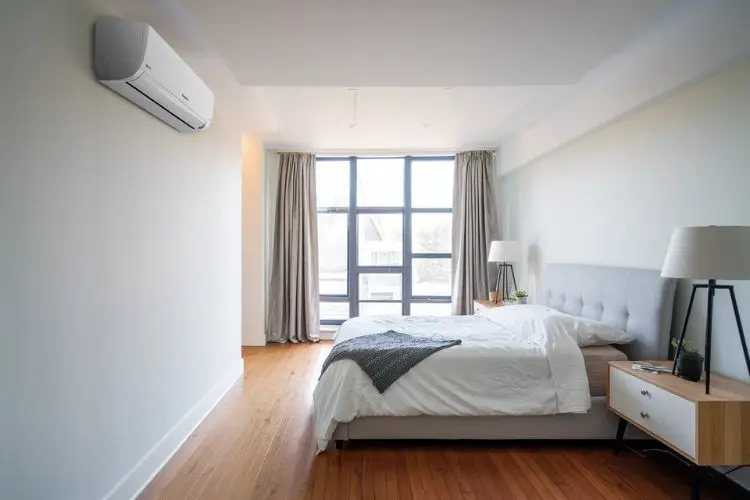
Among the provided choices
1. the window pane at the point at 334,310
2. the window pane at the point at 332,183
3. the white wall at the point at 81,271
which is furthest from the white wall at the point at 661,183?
the white wall at the point at 81,271

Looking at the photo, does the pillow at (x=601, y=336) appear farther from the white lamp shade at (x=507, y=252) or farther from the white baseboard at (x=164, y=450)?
the white baseboard at (x=164, y=450)

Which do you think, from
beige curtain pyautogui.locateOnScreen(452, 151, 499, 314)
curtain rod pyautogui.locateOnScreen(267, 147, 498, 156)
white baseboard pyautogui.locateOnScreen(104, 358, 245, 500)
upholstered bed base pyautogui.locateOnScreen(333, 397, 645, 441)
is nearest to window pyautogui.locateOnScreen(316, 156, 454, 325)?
curtain rod pyautogui.locateOnScreen(267, 147, 498, 156)

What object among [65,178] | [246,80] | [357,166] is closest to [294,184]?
[357,166]

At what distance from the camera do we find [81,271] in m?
1.50

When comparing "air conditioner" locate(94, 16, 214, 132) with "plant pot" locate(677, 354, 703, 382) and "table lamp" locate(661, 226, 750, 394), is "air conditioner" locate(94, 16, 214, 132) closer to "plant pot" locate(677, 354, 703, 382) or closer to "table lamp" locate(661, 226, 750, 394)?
"table lamp" locate(661, 226, 750, 394)

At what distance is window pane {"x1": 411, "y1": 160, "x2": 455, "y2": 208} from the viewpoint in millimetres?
5164

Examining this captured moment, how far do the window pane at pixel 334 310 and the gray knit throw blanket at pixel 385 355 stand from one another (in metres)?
2.66

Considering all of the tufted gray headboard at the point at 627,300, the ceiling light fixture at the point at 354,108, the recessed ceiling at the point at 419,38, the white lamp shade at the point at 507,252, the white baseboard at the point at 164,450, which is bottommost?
the white baseboard at the point at 164,450

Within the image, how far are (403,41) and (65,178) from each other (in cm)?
170

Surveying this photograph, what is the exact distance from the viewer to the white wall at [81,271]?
1.22 metres

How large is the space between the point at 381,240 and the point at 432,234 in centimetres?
72

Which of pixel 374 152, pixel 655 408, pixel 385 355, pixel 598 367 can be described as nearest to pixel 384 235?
pixel 374 152

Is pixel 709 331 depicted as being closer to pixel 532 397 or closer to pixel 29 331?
pixel 532 397

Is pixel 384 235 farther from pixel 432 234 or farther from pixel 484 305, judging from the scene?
pixel 484 305
